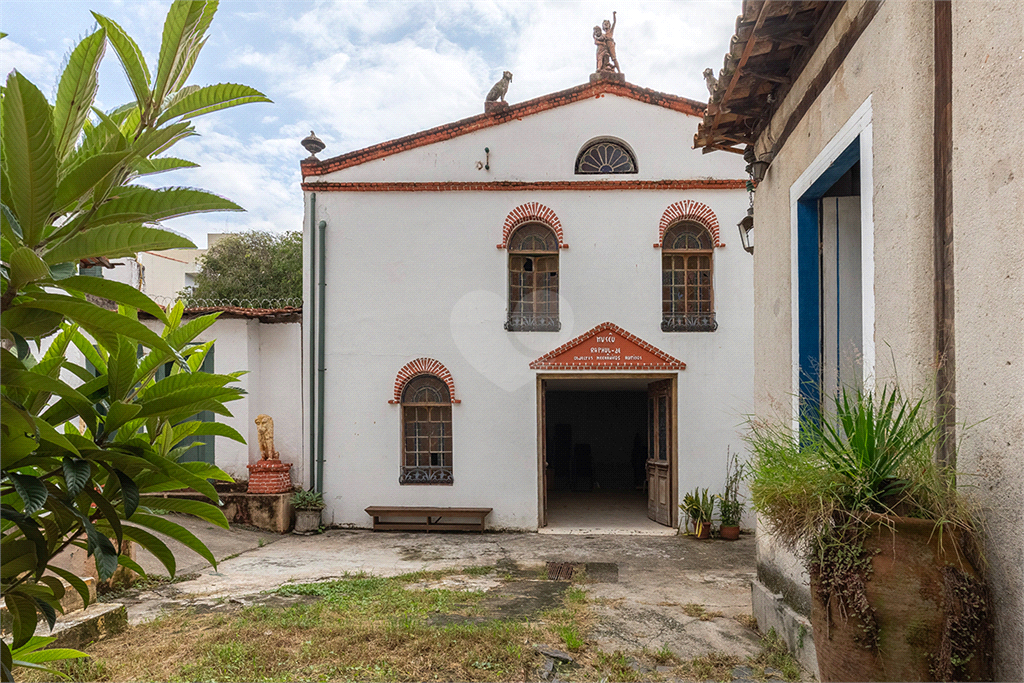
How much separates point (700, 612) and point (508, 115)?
8.10 meters

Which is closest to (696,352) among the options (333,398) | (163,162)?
(333,398)

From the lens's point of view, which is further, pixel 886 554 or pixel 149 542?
pixel 886 554

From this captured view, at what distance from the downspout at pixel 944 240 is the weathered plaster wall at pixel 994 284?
3.1 inches

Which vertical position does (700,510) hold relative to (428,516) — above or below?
above

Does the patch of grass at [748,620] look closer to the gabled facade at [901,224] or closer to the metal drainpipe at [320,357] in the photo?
the gabled facade at [901,224]

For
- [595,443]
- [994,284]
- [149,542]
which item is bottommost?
[595,443]

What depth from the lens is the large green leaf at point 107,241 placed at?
1.22 m

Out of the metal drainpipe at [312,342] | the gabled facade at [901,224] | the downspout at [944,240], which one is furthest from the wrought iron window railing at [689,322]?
the downspout at [944,240]

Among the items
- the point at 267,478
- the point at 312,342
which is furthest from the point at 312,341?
the point at 267,478

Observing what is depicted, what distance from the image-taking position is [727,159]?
35.7 ft

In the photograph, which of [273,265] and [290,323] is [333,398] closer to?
[290,323]

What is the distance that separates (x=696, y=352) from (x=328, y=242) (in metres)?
6.28

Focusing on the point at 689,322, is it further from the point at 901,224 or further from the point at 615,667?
the point at 901,224

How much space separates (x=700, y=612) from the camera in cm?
610
